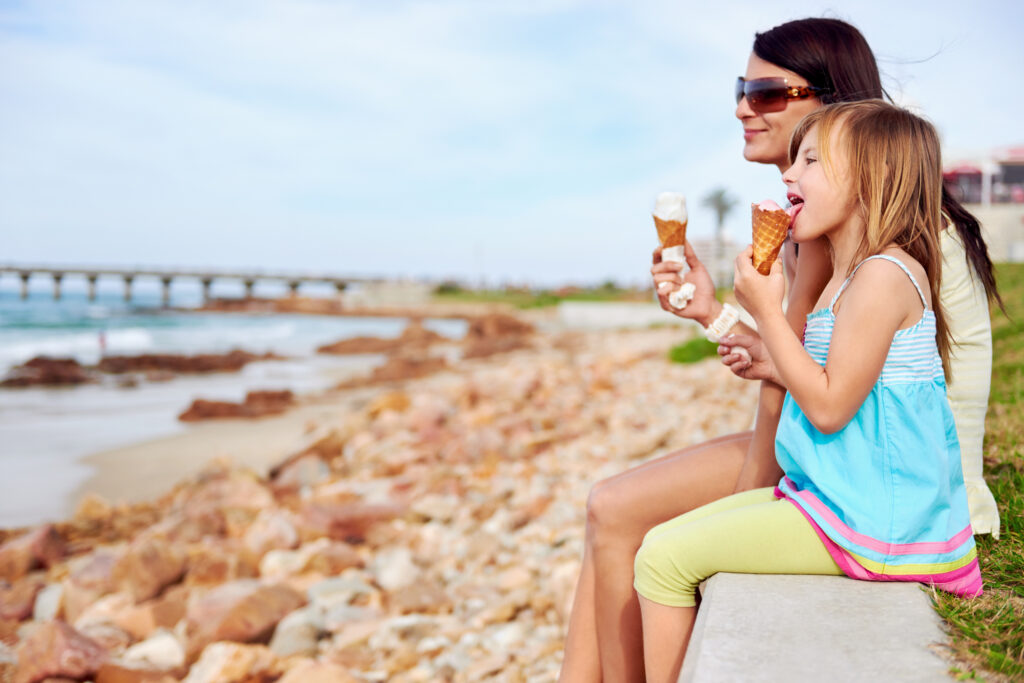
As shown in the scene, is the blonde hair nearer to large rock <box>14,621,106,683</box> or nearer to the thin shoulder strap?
the thin shoulder strap

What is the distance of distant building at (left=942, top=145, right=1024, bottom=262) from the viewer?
18.6 meters

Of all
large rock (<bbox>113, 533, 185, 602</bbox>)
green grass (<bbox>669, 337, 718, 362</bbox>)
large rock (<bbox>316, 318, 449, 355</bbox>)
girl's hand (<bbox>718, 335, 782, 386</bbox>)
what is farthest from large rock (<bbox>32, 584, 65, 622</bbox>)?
large rock (<bbox>316, 318, 449, 355</bbox>)

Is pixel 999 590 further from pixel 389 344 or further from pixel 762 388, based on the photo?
pixel 389 344

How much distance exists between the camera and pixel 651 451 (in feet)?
17.1

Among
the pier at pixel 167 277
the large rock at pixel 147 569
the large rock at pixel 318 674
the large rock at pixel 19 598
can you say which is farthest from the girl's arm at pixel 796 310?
the pier at pixel 167 277

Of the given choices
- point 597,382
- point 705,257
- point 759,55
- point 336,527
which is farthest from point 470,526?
point 705,257

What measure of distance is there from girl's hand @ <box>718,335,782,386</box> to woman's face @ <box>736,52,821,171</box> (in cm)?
56

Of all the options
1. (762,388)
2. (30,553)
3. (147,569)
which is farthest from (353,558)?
(762,388)

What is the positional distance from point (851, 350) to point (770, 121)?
38.8 inches

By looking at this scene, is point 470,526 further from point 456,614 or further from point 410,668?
point 410,668

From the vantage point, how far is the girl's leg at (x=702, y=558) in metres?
1.47

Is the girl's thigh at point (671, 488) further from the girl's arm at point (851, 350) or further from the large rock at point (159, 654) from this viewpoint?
the large rock at point (159, 654)

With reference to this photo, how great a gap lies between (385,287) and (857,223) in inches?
2134

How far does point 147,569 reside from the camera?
388 cm
